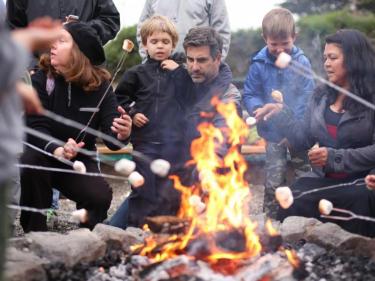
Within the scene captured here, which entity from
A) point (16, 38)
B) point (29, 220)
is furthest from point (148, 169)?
point (16, 38)

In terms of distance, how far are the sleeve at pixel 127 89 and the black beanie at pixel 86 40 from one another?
353mm

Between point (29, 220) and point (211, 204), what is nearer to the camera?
point (211, 204)

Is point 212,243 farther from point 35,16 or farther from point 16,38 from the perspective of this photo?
point 35,16

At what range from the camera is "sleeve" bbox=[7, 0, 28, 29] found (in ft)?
19.4

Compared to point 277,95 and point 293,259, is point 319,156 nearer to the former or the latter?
point 277,95

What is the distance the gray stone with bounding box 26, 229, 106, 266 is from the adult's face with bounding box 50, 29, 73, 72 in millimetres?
1513

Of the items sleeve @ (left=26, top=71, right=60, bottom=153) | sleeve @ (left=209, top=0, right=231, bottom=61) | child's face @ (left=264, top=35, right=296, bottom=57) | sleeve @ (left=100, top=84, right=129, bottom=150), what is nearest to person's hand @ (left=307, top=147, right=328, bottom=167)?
child's face @ (left=264, top=35, right=296, bottom=57)

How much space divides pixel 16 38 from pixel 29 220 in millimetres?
2779

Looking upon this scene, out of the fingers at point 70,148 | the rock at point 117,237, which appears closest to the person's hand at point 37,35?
the rock at point 117,237

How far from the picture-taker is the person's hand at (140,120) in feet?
17.7

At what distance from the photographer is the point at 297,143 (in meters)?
5.36

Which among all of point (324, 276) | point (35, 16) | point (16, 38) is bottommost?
point (324, 276)

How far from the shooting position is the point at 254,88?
5797 millimetres

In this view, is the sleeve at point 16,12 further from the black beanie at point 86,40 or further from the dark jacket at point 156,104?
the dark jacket at point 156,104
